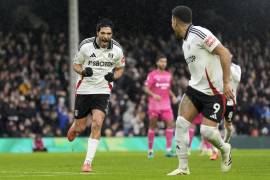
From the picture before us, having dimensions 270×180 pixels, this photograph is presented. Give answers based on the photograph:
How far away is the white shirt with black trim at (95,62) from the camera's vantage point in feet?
48.3

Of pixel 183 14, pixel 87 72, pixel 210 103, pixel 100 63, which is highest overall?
pixel 183 14

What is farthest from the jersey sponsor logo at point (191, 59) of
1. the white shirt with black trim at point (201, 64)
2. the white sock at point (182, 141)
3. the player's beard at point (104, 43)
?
the player's beard at point (104, 43)

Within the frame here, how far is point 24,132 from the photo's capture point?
30.3 meters

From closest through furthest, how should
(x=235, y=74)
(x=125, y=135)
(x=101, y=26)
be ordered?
(x=101, y=26) → (x=235, y=74) → (x=125, y=135)

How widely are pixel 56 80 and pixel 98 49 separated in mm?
18467

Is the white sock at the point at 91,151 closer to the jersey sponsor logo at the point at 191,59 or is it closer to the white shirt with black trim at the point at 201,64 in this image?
the white shirt with black trim at the point at 201,64

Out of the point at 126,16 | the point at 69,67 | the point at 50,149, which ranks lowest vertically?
the point at 50,149

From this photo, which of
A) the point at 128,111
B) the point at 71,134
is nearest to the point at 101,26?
the point at 71,134

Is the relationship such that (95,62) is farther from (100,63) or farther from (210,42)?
(210,42)

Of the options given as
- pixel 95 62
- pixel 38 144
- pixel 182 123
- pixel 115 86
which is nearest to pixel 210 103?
pixel 182 123

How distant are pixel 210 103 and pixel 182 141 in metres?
0.69

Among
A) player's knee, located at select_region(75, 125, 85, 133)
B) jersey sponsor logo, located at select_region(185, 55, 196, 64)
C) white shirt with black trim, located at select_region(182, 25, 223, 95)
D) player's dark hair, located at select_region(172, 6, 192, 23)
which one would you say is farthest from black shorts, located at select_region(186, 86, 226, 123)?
player's knee, located at select_region(75, 125, 85, 133)

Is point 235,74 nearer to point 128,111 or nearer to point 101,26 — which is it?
point 101,26

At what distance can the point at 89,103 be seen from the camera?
48.8 feet
